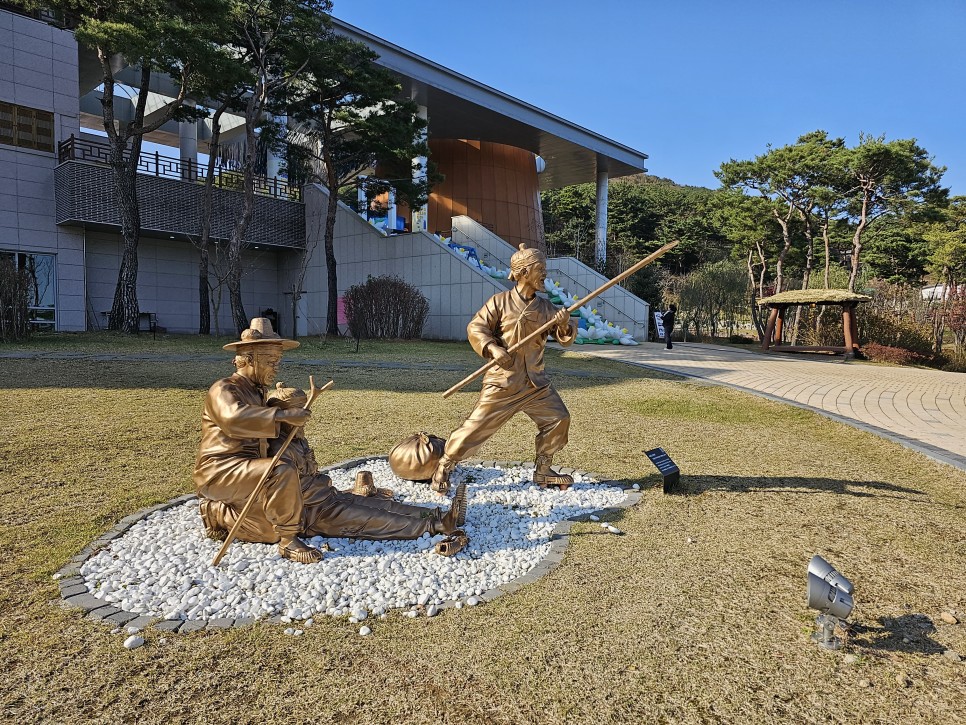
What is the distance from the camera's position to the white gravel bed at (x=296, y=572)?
3160 millimetres

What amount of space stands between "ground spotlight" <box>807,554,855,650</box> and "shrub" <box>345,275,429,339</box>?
1553 cm

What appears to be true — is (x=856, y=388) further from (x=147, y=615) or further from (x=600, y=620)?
(x=147, y=615)

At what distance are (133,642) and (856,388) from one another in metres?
12.1

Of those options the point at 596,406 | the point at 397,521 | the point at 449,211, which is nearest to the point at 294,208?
the point at 449,211

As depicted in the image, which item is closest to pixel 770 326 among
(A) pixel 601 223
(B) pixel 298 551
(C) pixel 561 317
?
(A) pixel 601 223

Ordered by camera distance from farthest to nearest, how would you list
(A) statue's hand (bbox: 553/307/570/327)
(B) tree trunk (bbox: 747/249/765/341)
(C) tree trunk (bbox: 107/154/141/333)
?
(B) tree trunk (bbox: 747/249/765/341) → (C) tree trunk (bbox: 107/154/141/333) → (A) statue's hand (bbox: 553/307/570/327)

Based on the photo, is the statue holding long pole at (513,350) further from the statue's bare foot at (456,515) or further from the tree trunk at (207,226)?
the tree trunk at (207,226)

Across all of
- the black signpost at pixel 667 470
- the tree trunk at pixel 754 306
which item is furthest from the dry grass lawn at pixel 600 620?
the tree trunk at pixel 754 306

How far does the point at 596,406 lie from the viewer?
8.73 metres

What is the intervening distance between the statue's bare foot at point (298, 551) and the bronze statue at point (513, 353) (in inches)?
59.1

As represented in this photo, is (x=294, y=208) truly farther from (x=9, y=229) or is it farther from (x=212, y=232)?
(x=9, y=229)

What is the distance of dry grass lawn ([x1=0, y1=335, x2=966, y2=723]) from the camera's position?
2.44 meters

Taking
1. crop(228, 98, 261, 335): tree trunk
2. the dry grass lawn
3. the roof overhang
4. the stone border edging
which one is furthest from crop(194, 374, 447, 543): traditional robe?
the roof overhang

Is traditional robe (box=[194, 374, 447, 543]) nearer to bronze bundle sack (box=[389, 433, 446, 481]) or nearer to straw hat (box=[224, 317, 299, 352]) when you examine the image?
A: straw hat (box=[224, 317, 299, 352])
